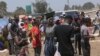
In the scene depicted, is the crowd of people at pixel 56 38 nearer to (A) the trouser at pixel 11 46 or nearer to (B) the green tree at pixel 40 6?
(A) the trouser at pixel 11 46

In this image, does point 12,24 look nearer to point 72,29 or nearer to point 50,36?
point 50,36

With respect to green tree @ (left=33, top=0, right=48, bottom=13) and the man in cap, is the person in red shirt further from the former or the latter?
green tree @ (left=33, top=0, right=48, bottom=13)

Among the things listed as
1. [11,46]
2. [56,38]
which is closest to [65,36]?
[56,38]

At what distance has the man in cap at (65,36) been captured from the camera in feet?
34.4

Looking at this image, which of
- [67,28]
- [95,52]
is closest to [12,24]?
[95,52]

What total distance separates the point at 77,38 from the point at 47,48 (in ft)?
13.0

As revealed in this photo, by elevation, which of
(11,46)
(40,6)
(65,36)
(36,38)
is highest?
(65,36)

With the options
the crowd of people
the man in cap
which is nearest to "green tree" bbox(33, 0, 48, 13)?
the crowd of people

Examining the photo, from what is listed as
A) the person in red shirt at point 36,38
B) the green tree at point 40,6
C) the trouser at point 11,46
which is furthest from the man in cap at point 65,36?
the green tree at point 40,6

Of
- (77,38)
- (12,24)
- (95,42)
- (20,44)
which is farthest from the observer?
(95,42)

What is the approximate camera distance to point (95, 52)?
19.7 meters

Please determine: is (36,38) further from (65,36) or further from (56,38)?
(65,36)

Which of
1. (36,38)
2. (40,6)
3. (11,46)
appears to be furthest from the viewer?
(40,6)

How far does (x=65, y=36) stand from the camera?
10.6 m
